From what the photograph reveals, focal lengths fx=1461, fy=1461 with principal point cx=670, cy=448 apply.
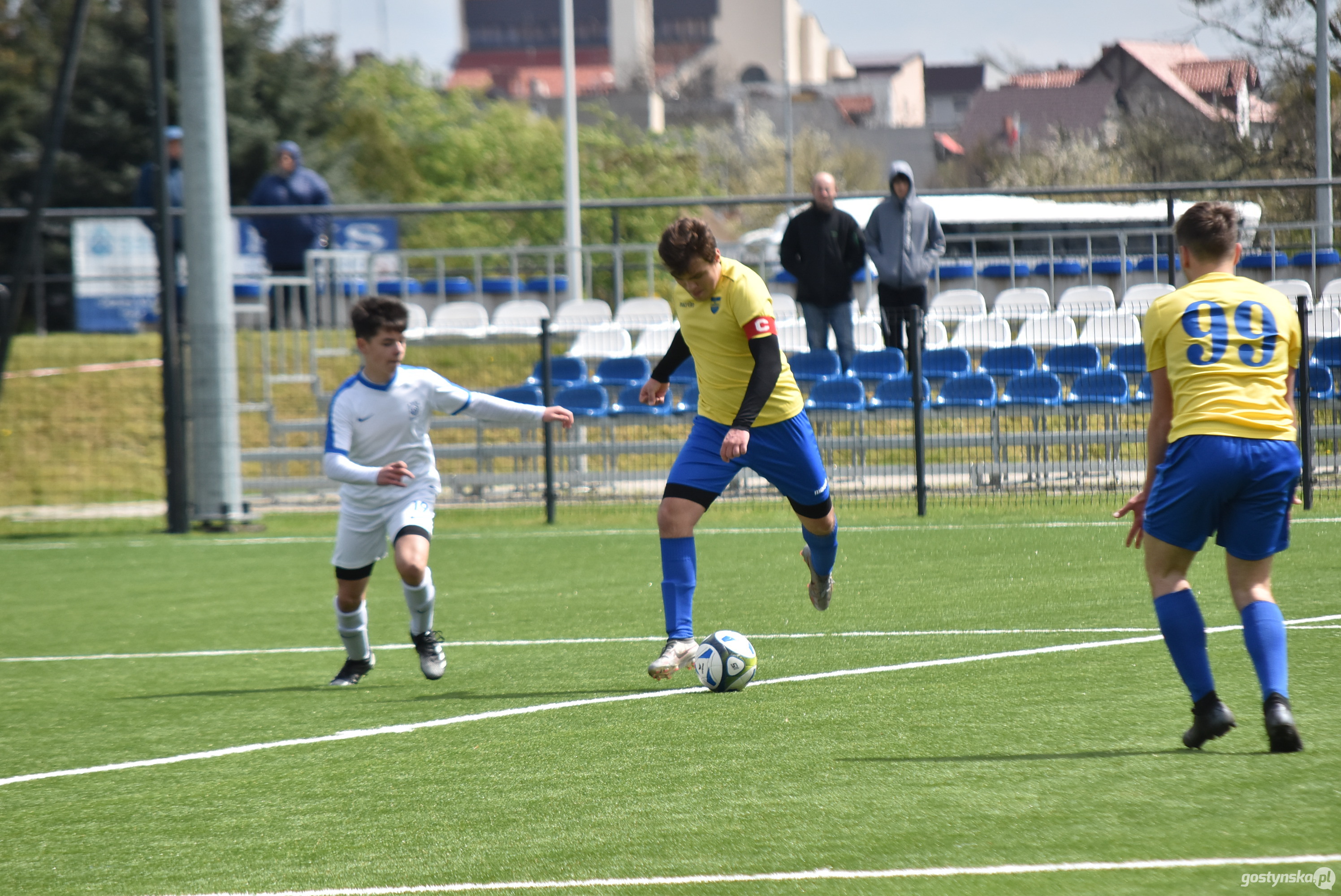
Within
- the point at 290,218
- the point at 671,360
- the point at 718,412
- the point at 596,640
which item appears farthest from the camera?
the point at 290,218

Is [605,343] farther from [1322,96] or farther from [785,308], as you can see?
[1322,96]

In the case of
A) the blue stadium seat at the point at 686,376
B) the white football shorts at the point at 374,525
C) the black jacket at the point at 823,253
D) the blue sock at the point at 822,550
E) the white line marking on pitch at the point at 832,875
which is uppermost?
the black jacket at the point at 823,253

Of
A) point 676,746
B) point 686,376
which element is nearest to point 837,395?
point 686,376

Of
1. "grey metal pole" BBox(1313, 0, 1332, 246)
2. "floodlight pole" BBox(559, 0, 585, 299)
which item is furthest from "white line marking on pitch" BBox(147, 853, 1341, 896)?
"grey metal pole" BBox(1313, 0, 1332, 246)

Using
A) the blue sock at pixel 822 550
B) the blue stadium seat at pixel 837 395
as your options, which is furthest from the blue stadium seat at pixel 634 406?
the blue sock at pixel 822 550

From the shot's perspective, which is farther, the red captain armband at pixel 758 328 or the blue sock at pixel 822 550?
the blue sock at pixel 822 550

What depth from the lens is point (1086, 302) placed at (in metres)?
15.5

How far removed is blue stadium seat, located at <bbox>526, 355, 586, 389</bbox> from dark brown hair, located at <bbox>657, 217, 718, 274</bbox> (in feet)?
28.4

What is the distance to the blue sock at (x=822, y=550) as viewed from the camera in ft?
23.5

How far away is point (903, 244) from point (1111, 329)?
2333 millimetres

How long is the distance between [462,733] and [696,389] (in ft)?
29.3

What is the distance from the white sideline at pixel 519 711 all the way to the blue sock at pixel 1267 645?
6.43 feet

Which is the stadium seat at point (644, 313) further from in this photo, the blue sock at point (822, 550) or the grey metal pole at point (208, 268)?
the blue sock at point (822, 550)

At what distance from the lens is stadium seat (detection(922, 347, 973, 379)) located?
1411 centimetres
